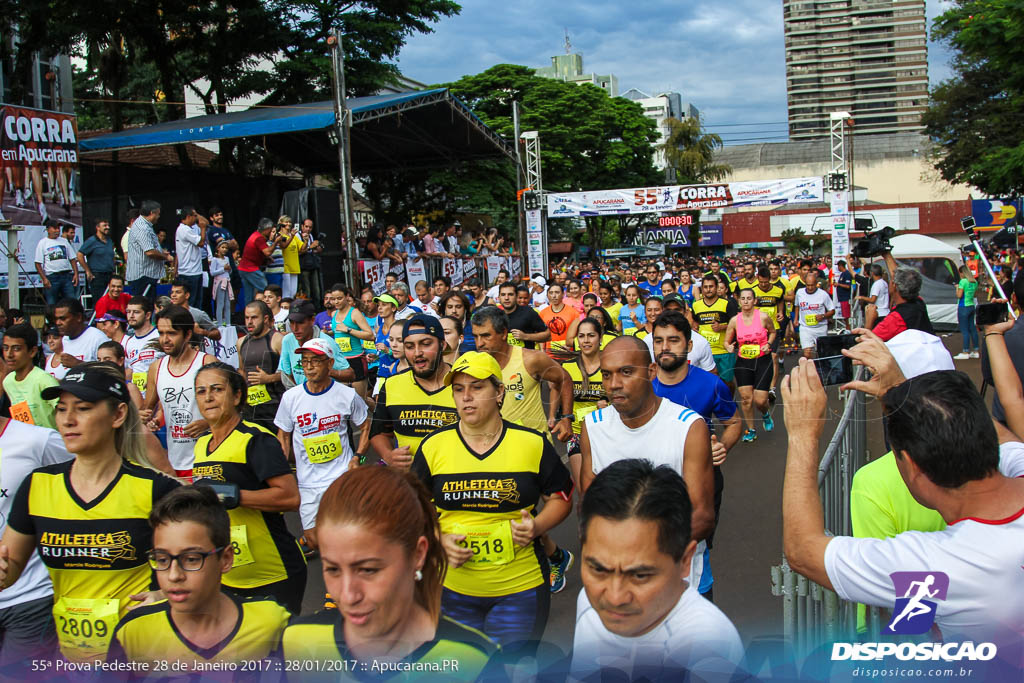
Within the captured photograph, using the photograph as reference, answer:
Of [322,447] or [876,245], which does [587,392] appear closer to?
[322,447]

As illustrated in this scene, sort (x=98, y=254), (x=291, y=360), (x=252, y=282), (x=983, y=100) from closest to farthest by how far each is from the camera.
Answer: (x=291, y=360) → (x=98, y=254) → (x=252, y=282) → (x=983, y=100)

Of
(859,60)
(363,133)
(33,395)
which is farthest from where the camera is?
(859,60)

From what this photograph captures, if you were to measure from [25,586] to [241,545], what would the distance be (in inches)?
32.6

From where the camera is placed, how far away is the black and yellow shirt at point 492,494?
329cm

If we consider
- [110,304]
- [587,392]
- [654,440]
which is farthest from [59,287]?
[654,440]

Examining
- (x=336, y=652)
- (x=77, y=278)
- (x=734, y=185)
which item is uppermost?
(x=734, y=185)

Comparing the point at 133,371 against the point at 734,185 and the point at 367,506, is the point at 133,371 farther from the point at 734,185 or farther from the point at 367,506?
the point at 734,185

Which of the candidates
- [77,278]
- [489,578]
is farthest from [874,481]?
[77,278]

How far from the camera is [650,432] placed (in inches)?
132

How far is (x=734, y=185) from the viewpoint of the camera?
20953 millimetres

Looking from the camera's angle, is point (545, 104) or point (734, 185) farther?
point (545, 104)

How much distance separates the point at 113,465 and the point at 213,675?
1098 mm

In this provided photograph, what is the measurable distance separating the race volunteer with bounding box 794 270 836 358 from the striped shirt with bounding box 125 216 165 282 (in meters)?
9.18

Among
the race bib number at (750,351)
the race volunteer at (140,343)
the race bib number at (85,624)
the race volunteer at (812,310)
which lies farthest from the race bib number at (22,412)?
the race volunteer at (812,310)
